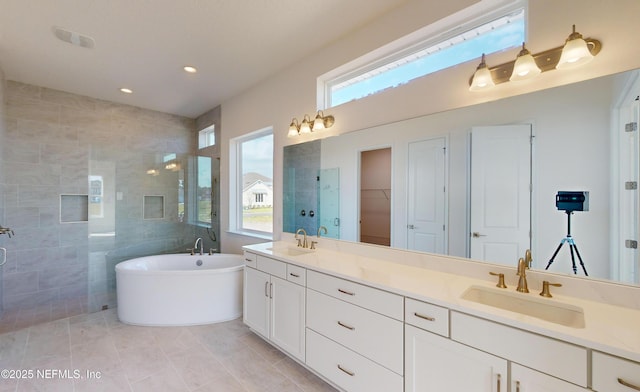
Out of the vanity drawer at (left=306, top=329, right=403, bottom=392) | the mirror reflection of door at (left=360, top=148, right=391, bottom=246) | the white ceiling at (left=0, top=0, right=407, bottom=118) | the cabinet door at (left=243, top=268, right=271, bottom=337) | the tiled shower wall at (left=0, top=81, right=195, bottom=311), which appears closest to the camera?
the vanity drawer at (left=306, top=329, right=403, bottom=392)

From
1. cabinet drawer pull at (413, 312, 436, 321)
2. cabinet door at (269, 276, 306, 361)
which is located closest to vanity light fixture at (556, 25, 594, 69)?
cabinet drawer pull at (413, 312, 436, 321)

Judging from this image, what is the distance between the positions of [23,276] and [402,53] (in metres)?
4.99

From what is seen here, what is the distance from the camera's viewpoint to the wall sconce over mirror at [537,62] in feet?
4.37

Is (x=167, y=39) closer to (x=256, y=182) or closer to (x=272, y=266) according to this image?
(x=256, y=182)

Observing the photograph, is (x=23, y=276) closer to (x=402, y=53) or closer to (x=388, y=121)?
(x=388, y=121)

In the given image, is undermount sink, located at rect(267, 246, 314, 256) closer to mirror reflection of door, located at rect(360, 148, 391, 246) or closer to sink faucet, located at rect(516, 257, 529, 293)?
mirror reflection of door, located at rect(360, 148, 391, 246)

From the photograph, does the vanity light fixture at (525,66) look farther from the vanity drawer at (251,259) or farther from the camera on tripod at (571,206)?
the vanity drawer at (251,259)

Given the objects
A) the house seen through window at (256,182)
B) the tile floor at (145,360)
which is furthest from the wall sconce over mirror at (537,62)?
the house seen through window at (256,182)

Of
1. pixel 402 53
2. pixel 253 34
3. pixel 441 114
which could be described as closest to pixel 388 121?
pixel 441 114

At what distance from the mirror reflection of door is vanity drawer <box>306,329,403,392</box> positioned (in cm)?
86

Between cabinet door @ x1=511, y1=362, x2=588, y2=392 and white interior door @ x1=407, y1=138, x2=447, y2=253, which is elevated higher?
white interior door @ x1=407, y1=138, x2=447, y2=253

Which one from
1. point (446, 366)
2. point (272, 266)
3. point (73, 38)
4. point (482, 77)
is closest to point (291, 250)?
point (272, 266)

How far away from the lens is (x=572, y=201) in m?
1.42

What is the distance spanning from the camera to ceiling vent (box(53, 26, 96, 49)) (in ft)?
7.59
